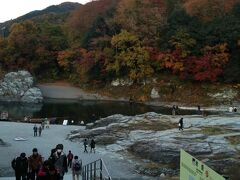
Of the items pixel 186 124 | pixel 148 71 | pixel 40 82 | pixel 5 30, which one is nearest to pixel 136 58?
pixel 148 71

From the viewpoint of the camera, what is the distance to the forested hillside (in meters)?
69.6

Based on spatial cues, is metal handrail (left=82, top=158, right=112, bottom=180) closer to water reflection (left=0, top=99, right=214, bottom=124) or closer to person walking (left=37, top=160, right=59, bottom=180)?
person walking (left=37, top=160, right=59, bottom=180)

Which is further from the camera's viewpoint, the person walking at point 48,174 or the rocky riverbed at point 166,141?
the rocky riverbed at point 166,141

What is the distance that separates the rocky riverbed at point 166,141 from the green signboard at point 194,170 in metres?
18.3

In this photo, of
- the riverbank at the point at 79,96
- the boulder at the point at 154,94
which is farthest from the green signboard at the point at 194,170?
the boulder at the point at 154,94

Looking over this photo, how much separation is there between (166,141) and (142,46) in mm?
42530

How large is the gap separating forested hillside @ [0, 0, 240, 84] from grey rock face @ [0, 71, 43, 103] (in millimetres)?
9405

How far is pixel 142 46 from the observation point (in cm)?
7419

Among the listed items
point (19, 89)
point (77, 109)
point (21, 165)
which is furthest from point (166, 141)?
point (19, 89)

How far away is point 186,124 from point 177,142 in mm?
6429

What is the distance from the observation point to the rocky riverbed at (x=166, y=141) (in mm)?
30016

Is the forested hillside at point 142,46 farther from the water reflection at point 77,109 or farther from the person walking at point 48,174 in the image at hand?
the person walking at point 48,174

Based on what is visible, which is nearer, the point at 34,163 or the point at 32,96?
the point at 34,163

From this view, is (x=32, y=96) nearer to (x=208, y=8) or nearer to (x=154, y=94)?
(x=154, y=94)
